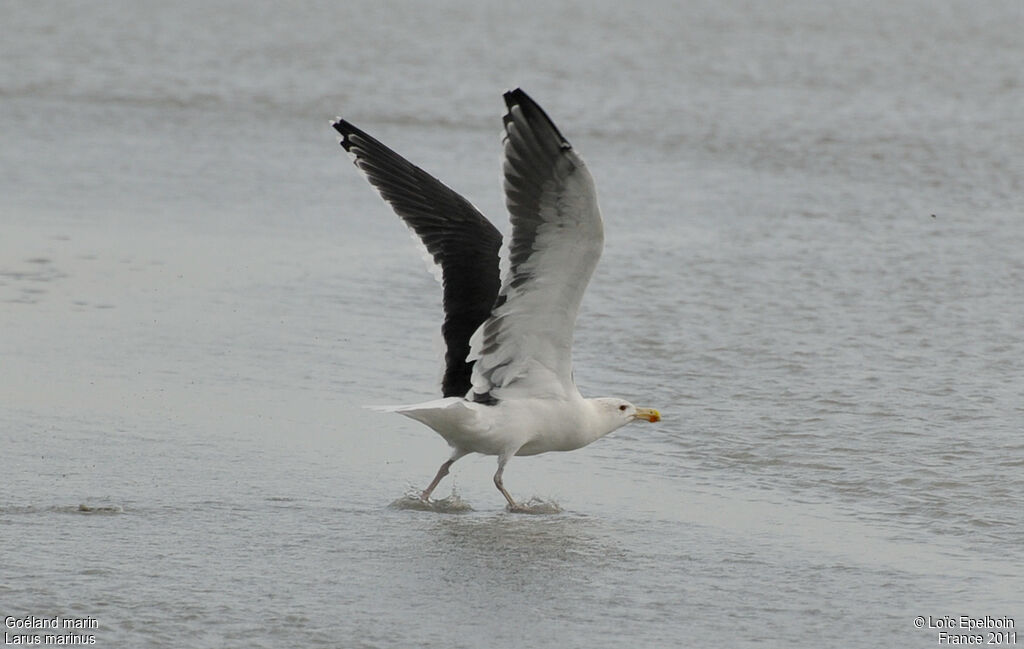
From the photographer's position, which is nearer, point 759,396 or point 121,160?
point 759,396

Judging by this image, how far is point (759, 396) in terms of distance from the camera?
27.6 ft

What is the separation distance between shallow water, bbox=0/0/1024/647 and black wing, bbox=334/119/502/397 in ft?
2.11

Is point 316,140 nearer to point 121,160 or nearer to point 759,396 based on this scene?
point 121,160

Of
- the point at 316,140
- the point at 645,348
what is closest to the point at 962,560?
the point at 645,348

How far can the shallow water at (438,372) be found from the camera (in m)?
5.54

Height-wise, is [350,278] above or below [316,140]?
below

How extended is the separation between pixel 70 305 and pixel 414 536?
407 centimetres

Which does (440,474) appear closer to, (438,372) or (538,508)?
(538,508)

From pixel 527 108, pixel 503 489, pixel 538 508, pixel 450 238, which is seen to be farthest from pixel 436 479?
pixel 527 108

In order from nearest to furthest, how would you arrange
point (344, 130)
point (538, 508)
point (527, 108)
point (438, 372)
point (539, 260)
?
1. point (527, 108)
2. point (539, 260)
3. point (538, 508)
4. point (344, 130)
5. point (438, 372)

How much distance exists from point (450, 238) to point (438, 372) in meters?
0.73

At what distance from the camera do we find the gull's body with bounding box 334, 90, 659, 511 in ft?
20.0

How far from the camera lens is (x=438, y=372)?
7.64 meters

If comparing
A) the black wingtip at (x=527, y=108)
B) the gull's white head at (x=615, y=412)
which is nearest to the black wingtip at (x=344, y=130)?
the black wingtip at (x=527, y=108)
